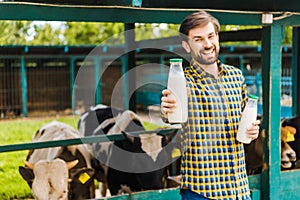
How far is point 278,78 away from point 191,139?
6.26 ft

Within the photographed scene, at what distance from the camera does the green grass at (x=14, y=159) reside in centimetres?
651

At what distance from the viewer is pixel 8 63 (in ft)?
55.0

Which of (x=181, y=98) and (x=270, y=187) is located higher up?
(x=181, y=98)

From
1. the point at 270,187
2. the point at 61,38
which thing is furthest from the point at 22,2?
the point at 61,38

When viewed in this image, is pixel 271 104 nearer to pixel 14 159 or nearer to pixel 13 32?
pixel 14 159

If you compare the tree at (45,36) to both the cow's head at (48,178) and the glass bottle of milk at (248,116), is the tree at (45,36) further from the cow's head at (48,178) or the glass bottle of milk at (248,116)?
the glass bottle of milk at (248,116)

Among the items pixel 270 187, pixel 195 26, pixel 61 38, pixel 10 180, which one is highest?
pixel 61 38

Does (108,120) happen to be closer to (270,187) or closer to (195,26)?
(270,187)

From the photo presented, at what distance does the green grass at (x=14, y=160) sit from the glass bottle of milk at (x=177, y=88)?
4.22 meters

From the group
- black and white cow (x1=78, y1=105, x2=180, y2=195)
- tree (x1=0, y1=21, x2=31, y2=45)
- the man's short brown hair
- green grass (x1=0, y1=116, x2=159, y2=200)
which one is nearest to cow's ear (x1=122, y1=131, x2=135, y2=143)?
black and white cow (x1=78, y1=105, x2=180, y2=195)

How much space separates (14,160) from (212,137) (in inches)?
257

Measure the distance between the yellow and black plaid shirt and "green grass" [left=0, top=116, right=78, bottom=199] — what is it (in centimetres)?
405

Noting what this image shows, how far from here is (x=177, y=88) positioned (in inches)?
93.7

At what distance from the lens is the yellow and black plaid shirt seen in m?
2.57
